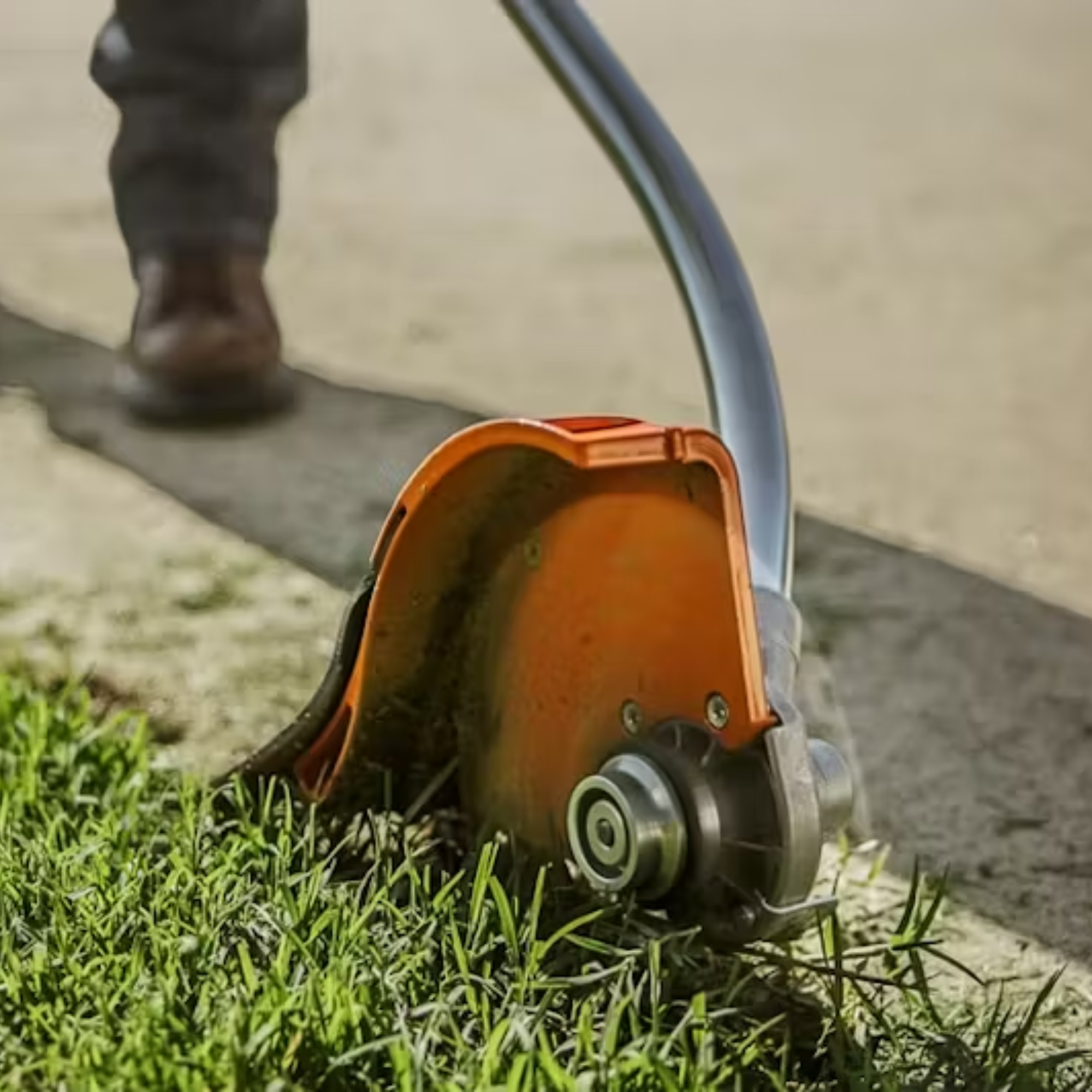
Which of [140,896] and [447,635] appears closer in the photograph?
[140,896]

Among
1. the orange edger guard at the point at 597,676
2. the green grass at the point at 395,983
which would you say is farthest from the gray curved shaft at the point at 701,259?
the green grass at the point at 395,983

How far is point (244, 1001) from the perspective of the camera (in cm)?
113

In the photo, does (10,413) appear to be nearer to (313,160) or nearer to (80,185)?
(80,185)

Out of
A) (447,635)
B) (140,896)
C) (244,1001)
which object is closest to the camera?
(244,1001)

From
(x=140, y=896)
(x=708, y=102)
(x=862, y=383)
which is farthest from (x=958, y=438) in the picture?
(x=708, y=102)

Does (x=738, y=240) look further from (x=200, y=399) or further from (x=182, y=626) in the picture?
(x=182, y=626)

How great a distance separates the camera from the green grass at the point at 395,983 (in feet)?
3.59

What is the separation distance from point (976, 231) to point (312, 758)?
2.62 metres

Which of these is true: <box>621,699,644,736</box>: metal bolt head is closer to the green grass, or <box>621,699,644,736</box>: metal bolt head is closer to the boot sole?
the green grass

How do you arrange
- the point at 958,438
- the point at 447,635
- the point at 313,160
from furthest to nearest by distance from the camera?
the point at 313,160 < the point at 958,438 < the point at 447,635

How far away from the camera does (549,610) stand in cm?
135

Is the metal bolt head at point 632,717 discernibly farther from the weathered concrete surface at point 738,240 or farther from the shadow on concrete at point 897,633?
the weathered concrete surface at point 738,240

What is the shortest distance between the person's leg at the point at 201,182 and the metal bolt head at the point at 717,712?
1302 millimetres

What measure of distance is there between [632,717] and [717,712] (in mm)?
85
